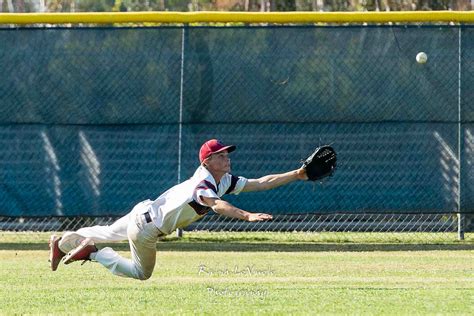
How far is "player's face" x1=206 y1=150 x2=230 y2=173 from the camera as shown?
8.45 meters

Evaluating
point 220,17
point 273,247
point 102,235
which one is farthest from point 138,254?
point 220,17

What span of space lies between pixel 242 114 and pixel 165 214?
522cm

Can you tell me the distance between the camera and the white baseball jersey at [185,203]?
8.29 metres

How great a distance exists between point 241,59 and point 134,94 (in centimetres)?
133

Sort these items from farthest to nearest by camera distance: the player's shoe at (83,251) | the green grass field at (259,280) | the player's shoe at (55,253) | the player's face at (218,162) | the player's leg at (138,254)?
1. the player's shoe at (55,253)
2. the player's shoe at (83,251)
3. the player's leg at (138,254)
4. the player's face at (218,162)
5. the green grass field at (259,280)

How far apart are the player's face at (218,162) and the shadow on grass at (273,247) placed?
4.14 metres

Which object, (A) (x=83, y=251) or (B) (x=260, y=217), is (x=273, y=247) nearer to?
(A) (x=83, y=251)

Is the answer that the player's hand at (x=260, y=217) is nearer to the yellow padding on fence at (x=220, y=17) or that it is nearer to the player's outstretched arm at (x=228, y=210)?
the player's outstretched arm at (x=228, y=210)

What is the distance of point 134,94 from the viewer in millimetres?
13625

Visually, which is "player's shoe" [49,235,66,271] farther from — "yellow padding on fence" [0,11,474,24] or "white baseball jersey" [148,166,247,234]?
"yellow padding on fence" [0,11,474,24]

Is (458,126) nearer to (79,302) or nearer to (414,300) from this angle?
(414,300)

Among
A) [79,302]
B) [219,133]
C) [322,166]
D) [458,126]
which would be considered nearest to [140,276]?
[79,302]

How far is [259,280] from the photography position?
9758 millimetres

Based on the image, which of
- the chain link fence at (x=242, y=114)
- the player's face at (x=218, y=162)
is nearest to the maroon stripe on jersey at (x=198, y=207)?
the player's face at (x=218, y=162)
